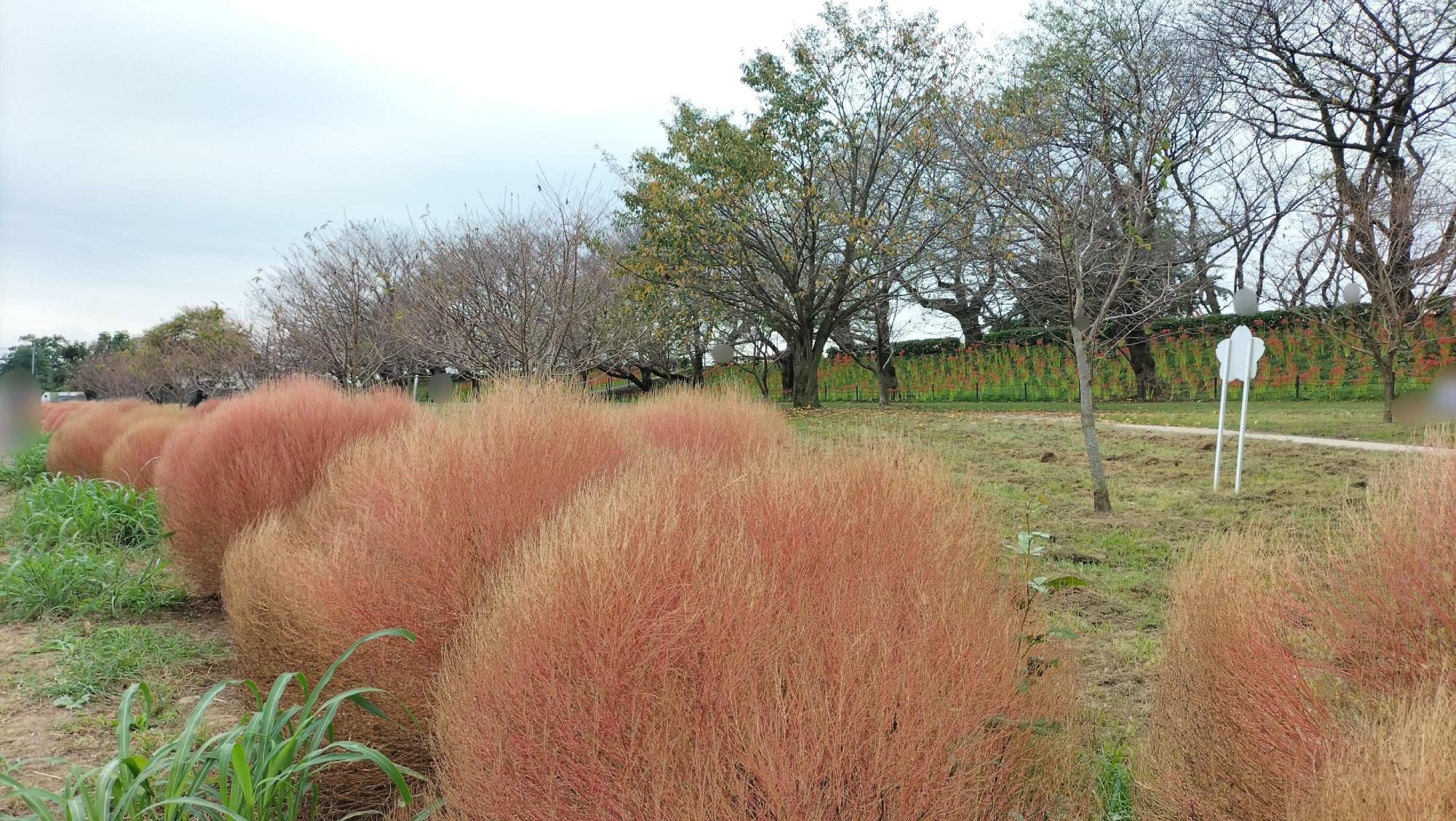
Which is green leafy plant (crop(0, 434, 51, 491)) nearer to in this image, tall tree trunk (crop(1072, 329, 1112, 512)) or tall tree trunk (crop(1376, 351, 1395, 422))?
tall tree trunk (crop(1072, 329, 1112, 512))

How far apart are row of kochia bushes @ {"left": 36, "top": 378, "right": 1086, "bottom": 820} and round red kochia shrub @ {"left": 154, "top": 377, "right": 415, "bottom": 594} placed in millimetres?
1308

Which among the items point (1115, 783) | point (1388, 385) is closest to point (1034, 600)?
point (1115, 783)

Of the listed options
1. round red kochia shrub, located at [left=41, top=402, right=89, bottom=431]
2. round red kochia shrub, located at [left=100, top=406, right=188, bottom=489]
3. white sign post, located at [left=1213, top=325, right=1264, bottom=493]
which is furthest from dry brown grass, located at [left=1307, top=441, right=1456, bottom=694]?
round red kochia shrub, located at [left=41, top=402, right=89, bottom=431]

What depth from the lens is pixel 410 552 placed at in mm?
3799

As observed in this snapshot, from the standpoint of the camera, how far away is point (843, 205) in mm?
15836

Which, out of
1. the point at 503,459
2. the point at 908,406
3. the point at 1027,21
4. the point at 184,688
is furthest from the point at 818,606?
the point at 1027,21

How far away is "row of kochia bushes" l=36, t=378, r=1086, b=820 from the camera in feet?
6.99

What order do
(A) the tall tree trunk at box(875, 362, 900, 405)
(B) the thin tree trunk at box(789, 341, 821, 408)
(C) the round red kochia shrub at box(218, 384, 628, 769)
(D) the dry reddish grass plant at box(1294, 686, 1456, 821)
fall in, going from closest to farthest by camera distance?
(D) the dry reddish grass plant at box(1294, 686, 1456, 821) < (C) the round red kochia shrub at box(218, 384, 628, 769) < (B) the thin tree trunk at box(789, 341, 821, 408) < (A) the tall tree trunk at box(875, 362, 900, 405)

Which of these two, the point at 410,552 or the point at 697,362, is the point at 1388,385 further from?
the point at 697,362

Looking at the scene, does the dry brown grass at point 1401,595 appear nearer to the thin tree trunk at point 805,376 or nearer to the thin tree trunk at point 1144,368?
the thin tree trunk at point 805,376

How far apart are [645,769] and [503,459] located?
Result: 234cm

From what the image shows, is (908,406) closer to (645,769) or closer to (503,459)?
(503,459)

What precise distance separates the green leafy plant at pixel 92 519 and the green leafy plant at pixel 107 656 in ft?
6.31

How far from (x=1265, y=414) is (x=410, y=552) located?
45.0ft
